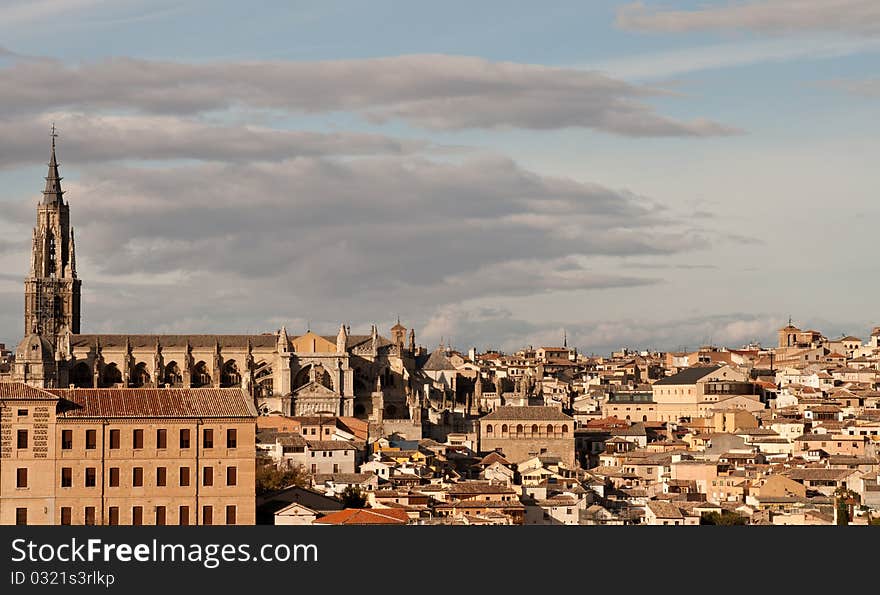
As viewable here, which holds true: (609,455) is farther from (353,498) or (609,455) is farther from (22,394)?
(22,394)

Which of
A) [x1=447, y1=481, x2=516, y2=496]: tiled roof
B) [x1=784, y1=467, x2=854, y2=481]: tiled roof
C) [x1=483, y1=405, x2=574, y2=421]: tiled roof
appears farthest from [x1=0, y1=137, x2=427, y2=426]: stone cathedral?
[x1=447, y1=481, x2=516, y2=496]: tiled roof

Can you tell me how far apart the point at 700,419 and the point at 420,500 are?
77.8 meters

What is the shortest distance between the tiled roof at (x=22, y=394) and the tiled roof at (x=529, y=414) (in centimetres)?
7506

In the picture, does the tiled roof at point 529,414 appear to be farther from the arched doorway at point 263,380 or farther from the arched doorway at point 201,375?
the arched doorway at point 201,375

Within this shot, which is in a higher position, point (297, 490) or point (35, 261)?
point (35, 261)

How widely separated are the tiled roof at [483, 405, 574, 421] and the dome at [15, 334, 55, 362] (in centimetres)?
3244

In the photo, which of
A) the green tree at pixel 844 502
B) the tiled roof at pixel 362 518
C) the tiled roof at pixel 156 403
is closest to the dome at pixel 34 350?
the green tree at pixel 844 502

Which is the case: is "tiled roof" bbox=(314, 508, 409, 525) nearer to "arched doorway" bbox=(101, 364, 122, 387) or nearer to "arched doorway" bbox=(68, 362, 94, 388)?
"arched doorway" bbox=(68, 362, 94, 388)

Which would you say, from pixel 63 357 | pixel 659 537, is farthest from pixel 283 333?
pixel 659 537

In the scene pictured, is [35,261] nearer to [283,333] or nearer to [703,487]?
[283,333]

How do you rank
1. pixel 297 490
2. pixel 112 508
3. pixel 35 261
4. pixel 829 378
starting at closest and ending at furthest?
1. pixel 112 508
2. pixel 297 490
3. pixel 35 261
4. pixel 829 378

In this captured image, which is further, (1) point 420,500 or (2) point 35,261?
(2) point 35,261

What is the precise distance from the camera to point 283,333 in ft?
538

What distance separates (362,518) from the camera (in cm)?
7450
